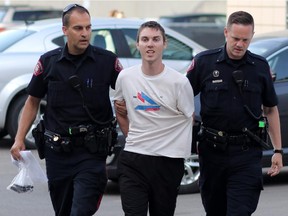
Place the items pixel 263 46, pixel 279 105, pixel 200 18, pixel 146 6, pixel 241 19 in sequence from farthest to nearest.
→ 1. pixel 146 6
2. pixel 200 18
3. pixel 263 46
4. pixel 279 105
5. pixel 241 19

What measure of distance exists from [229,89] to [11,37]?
749cm

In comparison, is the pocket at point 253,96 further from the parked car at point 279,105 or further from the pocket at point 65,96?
the parked car at point 279,105

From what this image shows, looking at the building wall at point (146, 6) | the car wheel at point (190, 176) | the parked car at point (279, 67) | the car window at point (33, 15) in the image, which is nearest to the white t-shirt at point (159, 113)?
the car wheel at point (190, 176)

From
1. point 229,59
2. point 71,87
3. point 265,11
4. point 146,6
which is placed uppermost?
point 229,59

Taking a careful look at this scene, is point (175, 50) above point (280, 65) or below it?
below

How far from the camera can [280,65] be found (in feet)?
33.1

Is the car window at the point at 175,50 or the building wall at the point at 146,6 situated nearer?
the car window at the point at 175,50

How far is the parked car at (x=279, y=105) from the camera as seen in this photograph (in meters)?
9.44

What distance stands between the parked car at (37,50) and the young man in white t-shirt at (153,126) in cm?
632

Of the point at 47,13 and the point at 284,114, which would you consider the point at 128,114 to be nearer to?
the point at 284,114

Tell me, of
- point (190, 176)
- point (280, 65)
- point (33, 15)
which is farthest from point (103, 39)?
point (33, 15)

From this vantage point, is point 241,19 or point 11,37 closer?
point 241,19

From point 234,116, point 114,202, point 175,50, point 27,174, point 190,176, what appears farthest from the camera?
point 175,50

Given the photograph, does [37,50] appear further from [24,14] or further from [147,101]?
[24,14]
